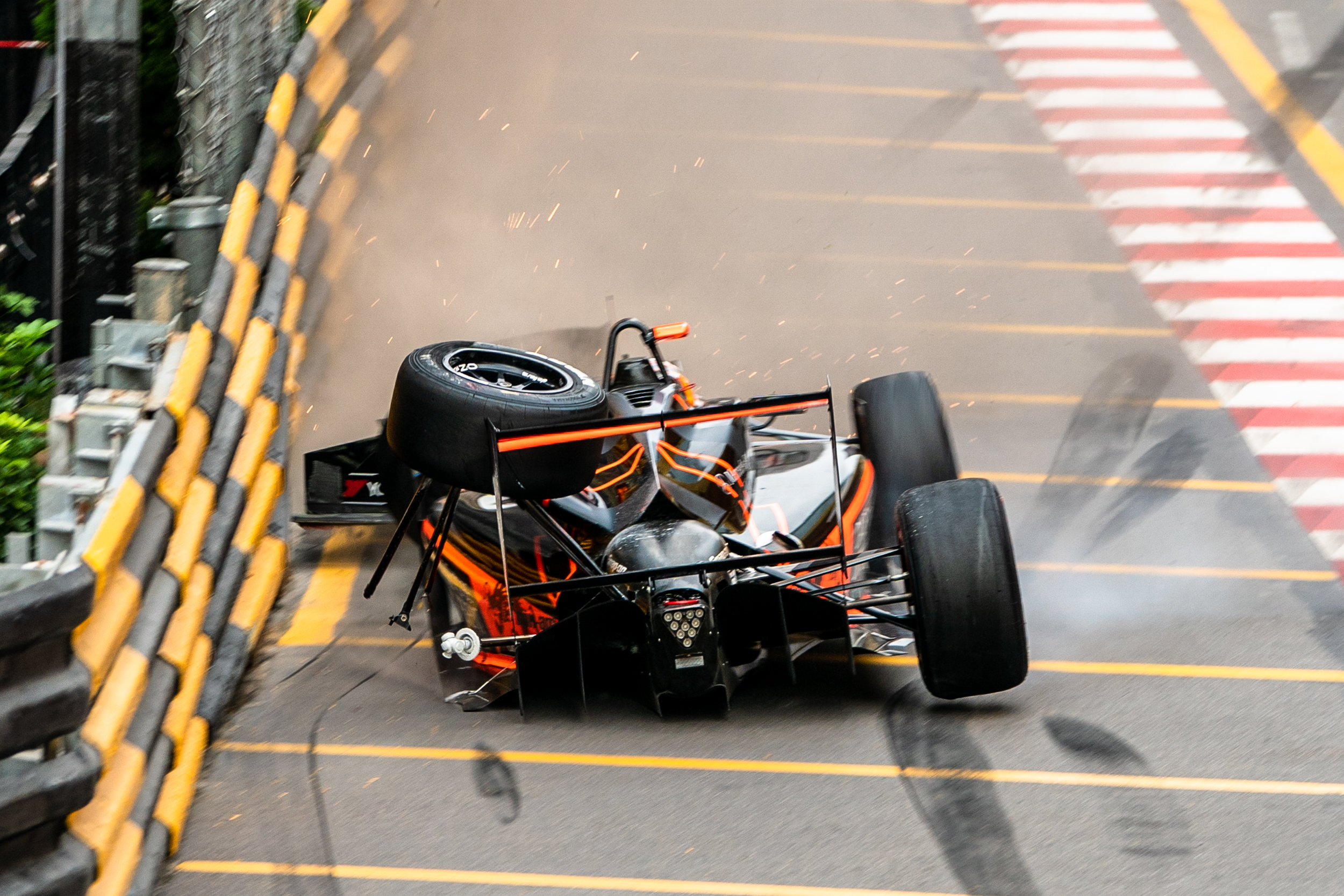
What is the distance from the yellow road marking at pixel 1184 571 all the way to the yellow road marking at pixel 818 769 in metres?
1.59

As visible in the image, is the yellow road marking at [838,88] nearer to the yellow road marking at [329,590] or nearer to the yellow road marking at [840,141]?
the yellow road marking at [840,141]

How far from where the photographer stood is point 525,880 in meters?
4.31

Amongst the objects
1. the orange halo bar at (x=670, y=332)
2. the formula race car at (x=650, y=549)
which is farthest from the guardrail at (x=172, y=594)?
the orange halo bar at (x=670, y=332)

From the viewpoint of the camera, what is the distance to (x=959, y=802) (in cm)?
464

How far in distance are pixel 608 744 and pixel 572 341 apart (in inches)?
135

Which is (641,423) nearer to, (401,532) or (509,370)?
(509,370)

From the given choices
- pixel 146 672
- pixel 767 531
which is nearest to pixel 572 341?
pixel 767 531

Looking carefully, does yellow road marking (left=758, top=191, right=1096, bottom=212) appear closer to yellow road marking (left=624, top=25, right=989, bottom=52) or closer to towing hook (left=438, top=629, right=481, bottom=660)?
yellow road marking (left=624, top=25, right=989, bottom=52)

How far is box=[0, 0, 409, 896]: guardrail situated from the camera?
371 cm

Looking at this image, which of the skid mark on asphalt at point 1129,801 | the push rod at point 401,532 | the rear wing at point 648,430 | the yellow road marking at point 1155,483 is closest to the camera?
the skid mark on asphalt at point 1129,801

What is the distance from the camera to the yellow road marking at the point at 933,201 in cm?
962

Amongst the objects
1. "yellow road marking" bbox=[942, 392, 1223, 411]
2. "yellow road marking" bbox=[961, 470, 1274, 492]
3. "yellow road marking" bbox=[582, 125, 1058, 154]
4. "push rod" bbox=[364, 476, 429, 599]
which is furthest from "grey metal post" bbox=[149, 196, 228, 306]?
"yellow road marking" bbox=[582, 125, 1058, 154]

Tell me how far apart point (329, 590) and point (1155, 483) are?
12.7 ft

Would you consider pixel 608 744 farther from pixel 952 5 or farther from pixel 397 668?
pixel 952 5
